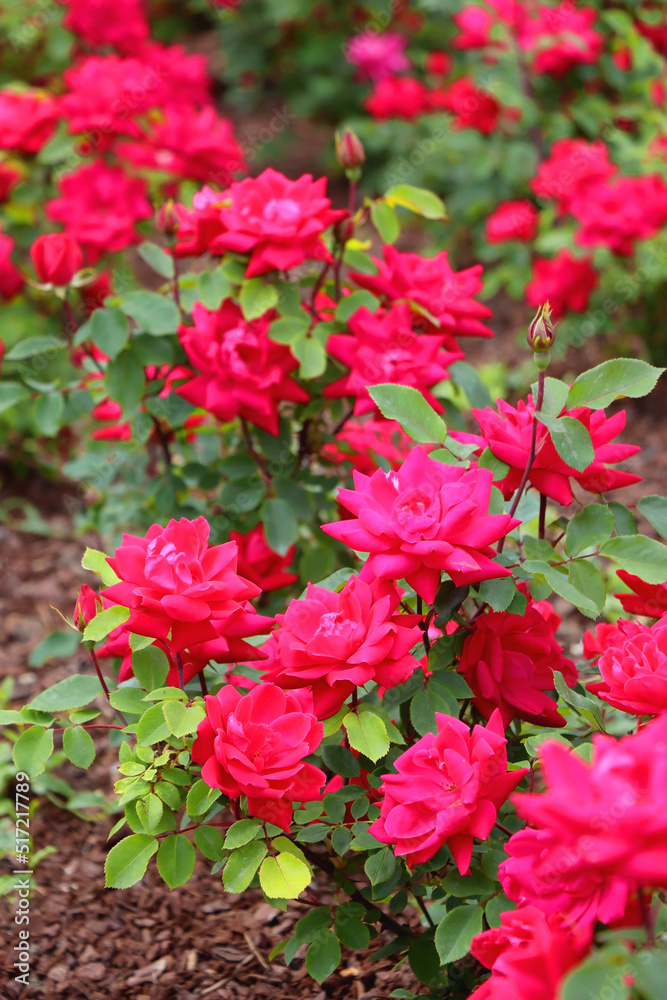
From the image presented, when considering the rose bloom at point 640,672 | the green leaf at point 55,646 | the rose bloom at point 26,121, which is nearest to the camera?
the rose bloom at point 640,672

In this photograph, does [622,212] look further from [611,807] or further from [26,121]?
[611,807]

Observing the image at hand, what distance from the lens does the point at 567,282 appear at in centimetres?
339

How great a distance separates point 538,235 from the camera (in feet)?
12.6

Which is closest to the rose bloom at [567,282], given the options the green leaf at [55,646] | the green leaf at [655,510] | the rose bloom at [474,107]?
the rose bloom at [474,107]

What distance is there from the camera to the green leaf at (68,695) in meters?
1.21

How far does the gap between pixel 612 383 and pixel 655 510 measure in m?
0.22

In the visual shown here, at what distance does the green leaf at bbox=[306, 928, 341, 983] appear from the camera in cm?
116

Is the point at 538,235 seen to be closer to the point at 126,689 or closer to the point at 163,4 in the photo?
the point at 126,689

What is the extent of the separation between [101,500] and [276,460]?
0.68m

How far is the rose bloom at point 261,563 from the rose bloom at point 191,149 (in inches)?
48.4

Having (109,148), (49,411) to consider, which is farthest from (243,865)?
(109,148)

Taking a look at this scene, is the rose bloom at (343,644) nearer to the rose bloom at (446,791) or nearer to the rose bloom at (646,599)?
the rose bloom at (446,791)

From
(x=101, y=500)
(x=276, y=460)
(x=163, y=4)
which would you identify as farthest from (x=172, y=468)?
(x=163, y=4)

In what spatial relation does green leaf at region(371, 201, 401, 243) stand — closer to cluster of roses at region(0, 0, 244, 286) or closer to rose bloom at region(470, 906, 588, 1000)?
cluster of roses at region(0, 0, 244, 286)
